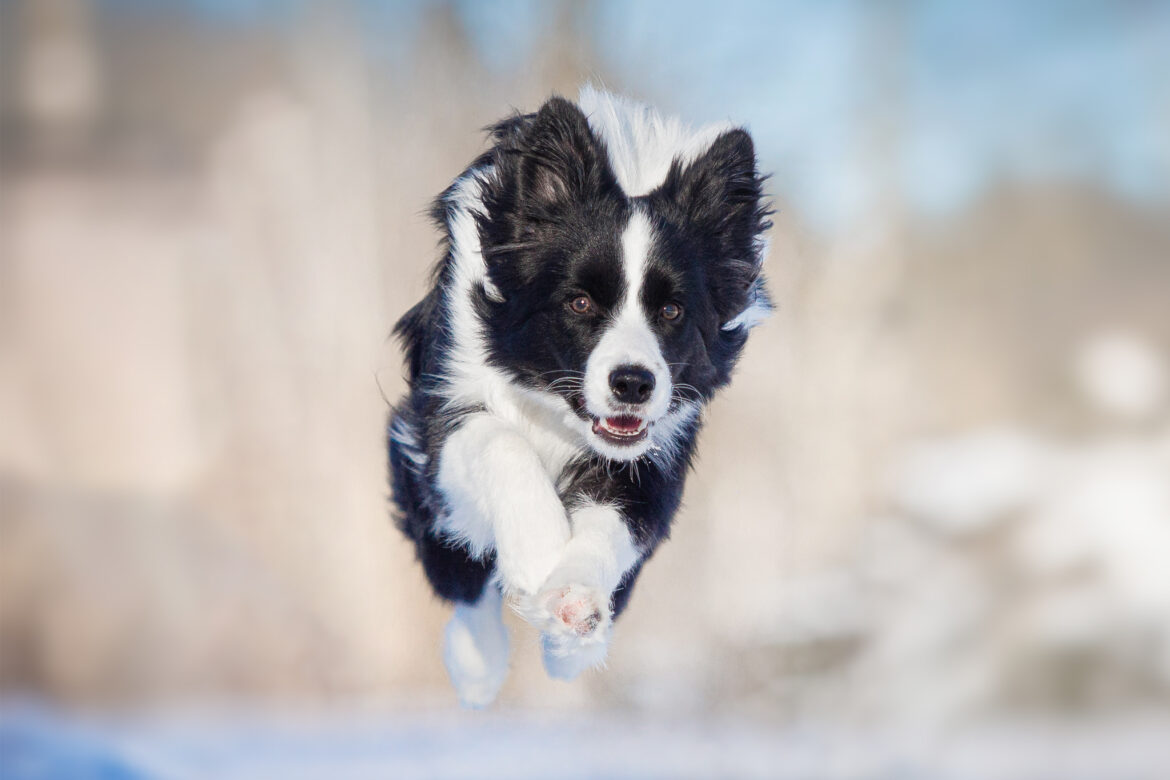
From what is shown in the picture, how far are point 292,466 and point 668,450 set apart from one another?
39.1ft

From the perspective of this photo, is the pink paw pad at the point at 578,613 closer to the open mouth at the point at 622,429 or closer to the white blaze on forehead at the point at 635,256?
the open mouth at the point at 622,429

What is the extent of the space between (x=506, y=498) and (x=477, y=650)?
187 centimetres

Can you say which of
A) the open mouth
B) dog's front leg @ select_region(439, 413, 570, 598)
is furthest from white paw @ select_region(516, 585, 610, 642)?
the open mouth

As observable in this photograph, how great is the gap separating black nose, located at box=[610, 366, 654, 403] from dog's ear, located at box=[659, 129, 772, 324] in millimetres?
839

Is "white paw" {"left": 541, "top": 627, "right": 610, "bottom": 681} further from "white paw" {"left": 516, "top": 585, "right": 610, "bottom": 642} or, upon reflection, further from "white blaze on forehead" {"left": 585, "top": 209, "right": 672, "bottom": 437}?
"white blaze on forehead" {"left": 585, "top": 209, "right": 672, "bottom": 437}

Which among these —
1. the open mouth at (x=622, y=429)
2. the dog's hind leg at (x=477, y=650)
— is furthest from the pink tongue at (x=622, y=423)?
the dog's hind leg at (x=477, y=650)

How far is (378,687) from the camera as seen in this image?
41.4 feet

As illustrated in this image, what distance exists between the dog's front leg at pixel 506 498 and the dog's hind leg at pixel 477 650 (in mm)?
1111

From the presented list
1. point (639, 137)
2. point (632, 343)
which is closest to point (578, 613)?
point (632, 343)

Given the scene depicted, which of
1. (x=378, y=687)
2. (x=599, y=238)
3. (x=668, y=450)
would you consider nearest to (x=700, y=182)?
(x=599, y=238)

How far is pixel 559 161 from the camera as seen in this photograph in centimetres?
438

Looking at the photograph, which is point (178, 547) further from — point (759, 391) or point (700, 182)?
point (700, 182)

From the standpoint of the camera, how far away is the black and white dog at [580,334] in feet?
13.1

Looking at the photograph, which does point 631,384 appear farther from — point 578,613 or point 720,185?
point 720,185
